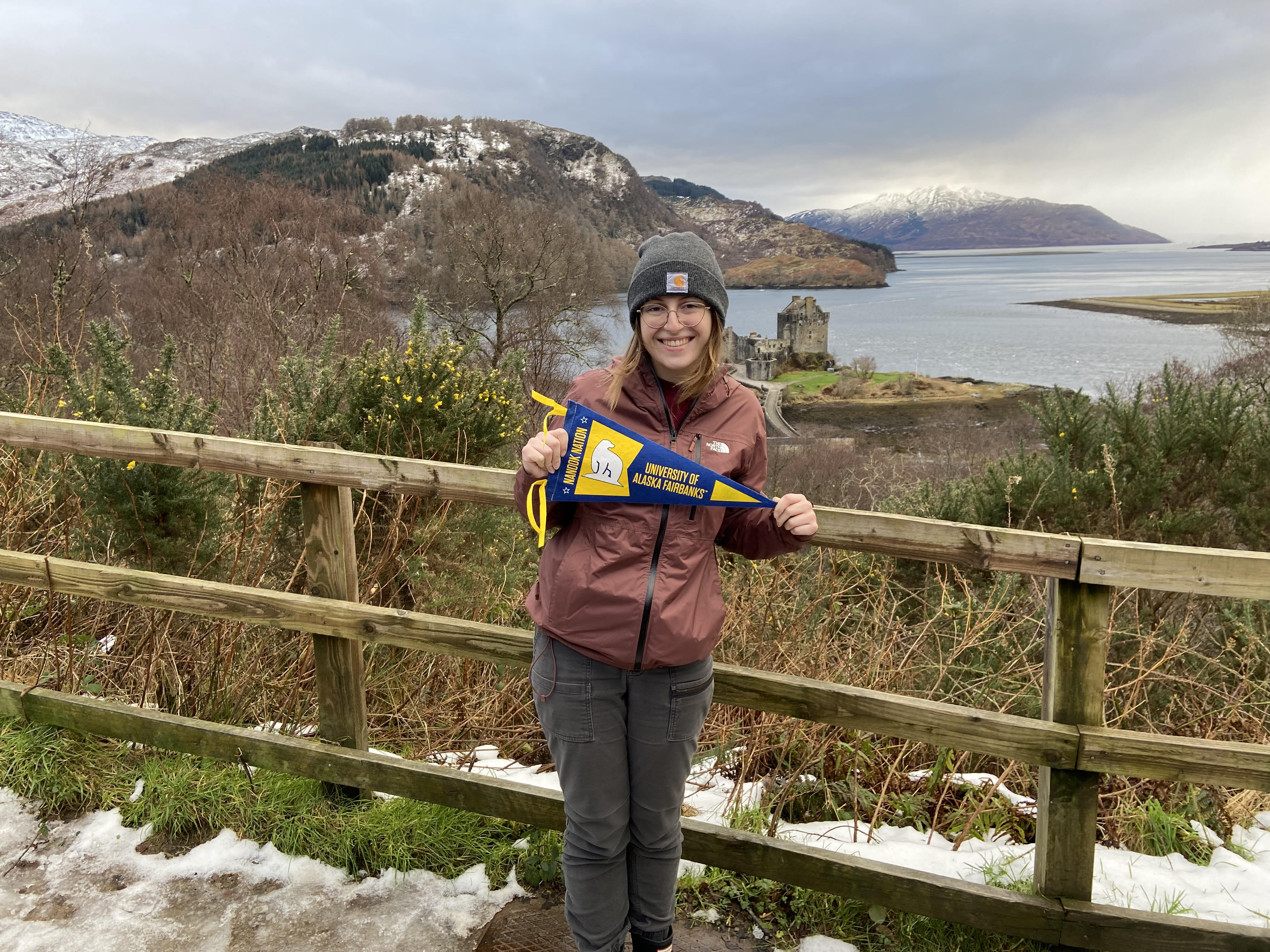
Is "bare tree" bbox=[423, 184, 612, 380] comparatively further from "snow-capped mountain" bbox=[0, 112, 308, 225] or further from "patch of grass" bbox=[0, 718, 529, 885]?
"patch of grass" bbox=[0, 718, 529, 885]

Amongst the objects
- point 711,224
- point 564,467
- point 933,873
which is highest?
point 711,224

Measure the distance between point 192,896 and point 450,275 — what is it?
38339 millimetres

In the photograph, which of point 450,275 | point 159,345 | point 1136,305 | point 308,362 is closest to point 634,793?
point 308,362

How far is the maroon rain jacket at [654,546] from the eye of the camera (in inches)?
70.6

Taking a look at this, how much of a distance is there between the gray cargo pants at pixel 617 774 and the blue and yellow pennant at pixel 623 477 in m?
0.35

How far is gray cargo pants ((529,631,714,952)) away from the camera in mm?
1880

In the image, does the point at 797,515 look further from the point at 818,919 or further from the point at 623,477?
the point at 818,919

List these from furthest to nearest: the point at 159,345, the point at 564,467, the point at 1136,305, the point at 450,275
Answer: the point at 1136,305 → the point at 450,275 → the point at 159,345 → the point at 564,467

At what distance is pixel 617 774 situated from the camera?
1.92 m

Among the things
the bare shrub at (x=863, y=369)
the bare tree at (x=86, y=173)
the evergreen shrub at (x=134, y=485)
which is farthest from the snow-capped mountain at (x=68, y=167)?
the bare shrub at (x=863, y=369)

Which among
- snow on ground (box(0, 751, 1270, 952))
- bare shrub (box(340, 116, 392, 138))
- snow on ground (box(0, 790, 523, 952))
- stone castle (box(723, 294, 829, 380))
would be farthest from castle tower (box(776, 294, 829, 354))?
snow on ground (box(0, 790, 523, 952))

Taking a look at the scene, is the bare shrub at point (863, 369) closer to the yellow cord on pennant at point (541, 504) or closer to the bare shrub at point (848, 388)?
the bare shrub at point (848, 388)

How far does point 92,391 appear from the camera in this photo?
4.65 m

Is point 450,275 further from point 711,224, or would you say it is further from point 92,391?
point 711,224
